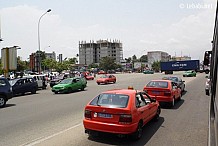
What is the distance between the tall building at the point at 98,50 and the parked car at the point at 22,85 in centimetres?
14602

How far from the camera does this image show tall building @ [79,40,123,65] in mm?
169875

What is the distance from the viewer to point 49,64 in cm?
6247

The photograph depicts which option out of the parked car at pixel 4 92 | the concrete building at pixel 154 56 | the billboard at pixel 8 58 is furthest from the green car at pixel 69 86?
the concrete building at pixel 154 56

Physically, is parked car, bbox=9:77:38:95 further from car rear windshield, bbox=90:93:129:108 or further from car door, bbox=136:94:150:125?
car door, bbox=136:94:150:125

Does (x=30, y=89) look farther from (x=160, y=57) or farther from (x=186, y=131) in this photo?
(x=160, y=57)

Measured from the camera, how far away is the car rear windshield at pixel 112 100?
21.9ft

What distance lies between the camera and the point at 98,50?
173250 mm

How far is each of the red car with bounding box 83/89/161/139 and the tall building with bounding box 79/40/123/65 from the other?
161422 mm

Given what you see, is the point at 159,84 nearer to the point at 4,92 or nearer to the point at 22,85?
the point at 4,92

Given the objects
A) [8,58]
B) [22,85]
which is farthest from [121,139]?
[8,58]

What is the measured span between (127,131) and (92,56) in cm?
16657

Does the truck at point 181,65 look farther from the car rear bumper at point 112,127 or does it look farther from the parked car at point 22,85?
the car rear bumper at point 112,127

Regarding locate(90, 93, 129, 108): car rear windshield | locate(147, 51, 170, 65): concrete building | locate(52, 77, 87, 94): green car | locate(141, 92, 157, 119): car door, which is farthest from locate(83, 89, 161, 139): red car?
locate(147, 51, 170, 65): concrete building

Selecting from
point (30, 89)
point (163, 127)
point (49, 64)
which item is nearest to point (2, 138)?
point (163, 127)
